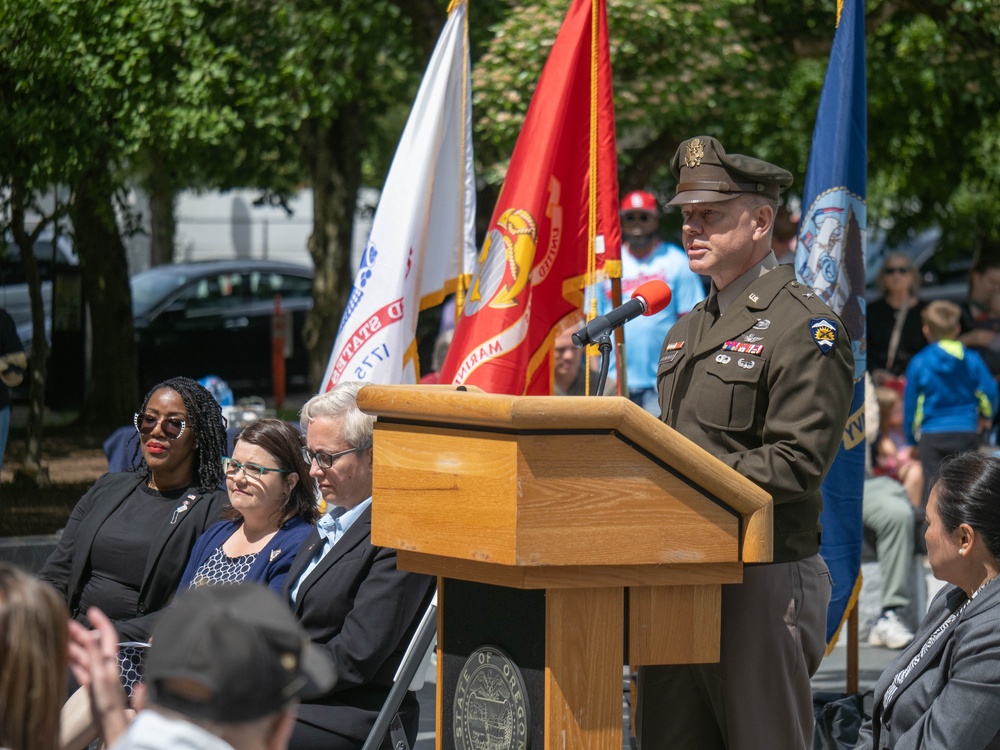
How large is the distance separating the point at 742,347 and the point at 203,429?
93.7 inches

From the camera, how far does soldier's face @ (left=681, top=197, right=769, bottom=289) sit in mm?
3529

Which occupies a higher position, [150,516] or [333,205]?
[333,205]

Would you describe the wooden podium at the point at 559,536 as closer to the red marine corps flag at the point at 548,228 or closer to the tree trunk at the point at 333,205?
the red marine corps flag at the point at 548,228

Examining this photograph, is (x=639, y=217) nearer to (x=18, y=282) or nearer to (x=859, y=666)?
(x=859, y=666)

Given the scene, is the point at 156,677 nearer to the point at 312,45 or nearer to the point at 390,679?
the point at 390,679

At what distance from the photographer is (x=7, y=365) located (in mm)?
7672

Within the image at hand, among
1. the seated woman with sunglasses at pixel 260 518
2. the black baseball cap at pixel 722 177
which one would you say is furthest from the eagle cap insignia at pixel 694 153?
the seated woman with sunglasses at pixel 260 518

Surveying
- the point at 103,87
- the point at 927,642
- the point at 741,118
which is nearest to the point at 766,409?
the point at 927,642

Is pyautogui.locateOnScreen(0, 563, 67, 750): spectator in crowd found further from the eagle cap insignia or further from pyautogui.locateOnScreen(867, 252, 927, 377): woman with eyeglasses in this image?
pyautogui.locateOnScreen(867, 252, 927, 377): woman with eyeglasses

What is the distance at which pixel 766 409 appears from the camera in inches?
133

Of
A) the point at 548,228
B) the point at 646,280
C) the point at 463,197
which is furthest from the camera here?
the point at 646,280

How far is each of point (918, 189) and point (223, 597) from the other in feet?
36.9

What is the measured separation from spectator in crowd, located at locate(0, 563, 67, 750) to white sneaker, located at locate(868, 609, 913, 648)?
605 cm

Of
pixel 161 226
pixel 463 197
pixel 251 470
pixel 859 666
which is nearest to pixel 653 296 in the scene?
pixel 251 470
